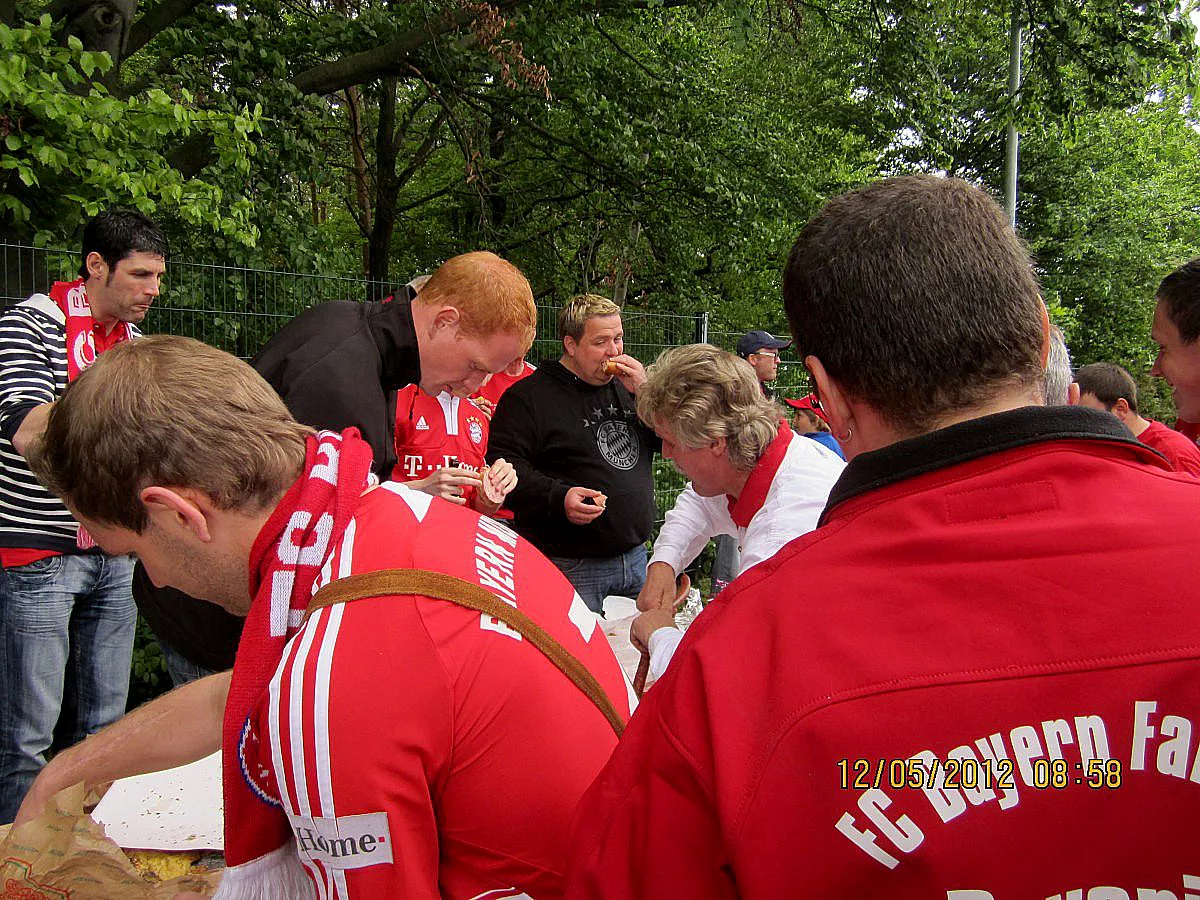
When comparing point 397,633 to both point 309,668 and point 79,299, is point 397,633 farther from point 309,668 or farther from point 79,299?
point 79,299

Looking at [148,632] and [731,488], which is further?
[148,632]

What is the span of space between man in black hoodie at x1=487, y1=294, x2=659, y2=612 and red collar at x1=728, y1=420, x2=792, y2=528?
1401 millimetres

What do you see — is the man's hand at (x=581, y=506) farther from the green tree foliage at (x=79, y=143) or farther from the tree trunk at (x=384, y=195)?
the tree trunk at (x=384, y=195)

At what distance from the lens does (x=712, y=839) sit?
833 millimetres

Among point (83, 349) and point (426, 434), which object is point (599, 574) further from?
point (83, 349)

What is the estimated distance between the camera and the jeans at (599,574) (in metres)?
4.00

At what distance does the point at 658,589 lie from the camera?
A: 9.82 ft


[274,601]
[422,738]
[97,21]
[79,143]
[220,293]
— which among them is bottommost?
[422,738]

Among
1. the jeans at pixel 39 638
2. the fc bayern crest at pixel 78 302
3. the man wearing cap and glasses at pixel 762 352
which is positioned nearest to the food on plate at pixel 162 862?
the jeans at pixel 39 638

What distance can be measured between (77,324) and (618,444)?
2.24 meters

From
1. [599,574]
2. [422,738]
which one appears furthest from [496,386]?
[422,738]

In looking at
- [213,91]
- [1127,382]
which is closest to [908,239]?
[1127,382]

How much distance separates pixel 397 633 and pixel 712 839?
463 millimetres

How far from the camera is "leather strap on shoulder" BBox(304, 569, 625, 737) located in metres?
1.11
